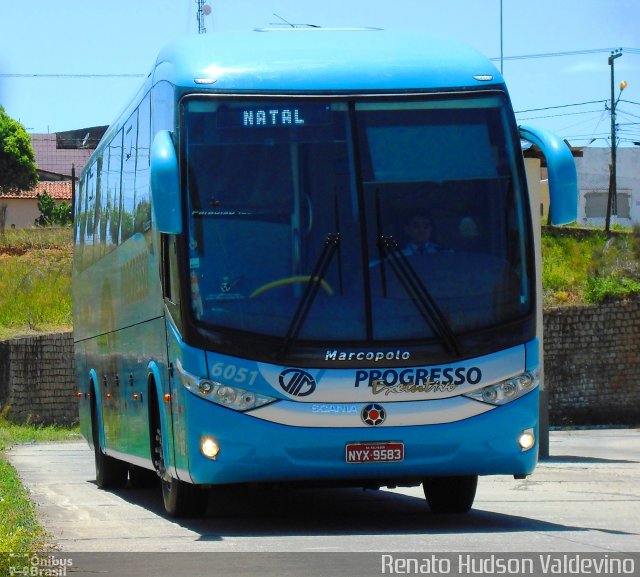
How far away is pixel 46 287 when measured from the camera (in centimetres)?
4456

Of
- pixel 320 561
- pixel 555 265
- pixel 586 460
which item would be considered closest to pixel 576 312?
pixel 555 265

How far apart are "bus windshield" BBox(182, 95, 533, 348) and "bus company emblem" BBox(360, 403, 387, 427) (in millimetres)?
490

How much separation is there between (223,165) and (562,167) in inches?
101

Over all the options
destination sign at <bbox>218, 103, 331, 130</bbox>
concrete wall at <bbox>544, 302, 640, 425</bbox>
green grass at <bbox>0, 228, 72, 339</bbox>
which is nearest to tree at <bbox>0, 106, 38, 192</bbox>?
green grass at <bbox>0, 228, 72, 339</bbox>

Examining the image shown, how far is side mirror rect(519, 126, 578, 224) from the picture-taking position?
10906 mm

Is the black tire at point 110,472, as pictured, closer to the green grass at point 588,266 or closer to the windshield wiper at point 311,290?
the windshield wiper at point 311,290

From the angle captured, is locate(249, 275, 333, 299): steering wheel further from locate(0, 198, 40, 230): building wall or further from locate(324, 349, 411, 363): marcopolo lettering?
locate(0, 198, 40, 230): building wall

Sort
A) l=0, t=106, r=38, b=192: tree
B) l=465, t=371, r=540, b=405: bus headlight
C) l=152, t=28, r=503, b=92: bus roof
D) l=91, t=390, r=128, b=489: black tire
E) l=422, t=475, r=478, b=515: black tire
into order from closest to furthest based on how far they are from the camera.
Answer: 1. l=465, t=371, r=540, b=405: bus headlight
2. l=152, t=28, r=503, b=92: bus roof
3. l=422, t=475, r=478, b=515: black tire
4. l=91, t=390, r=128, b=489: black tire
5. l=0, t=106, r=38, b=192: tree

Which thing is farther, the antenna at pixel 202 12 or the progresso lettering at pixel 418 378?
the antenna at pixel 202 12

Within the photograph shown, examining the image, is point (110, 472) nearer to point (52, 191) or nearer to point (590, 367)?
point (590, 367)

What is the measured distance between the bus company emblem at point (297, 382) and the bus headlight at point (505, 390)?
1.19 meters

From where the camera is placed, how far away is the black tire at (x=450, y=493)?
40.8ft

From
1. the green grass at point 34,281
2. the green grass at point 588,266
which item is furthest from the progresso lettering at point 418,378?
the green grass at point 588,266

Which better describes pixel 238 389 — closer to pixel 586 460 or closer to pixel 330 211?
pixel 330 211
